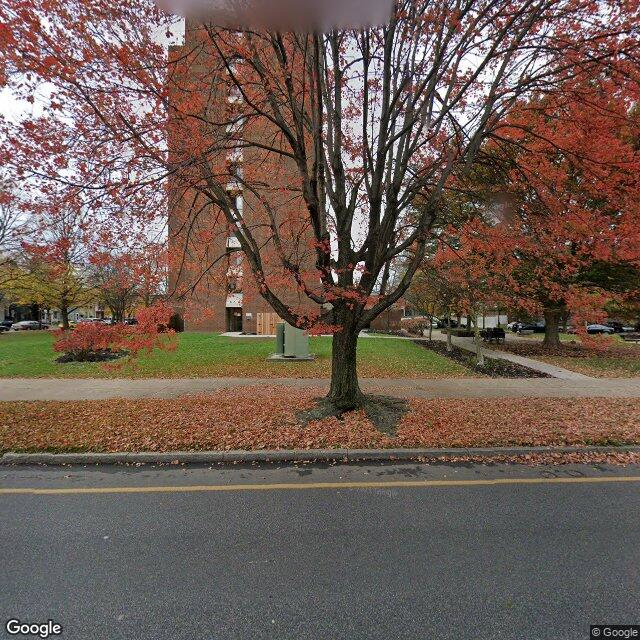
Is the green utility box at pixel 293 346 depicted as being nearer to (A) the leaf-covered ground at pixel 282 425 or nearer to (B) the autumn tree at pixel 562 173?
(A) the leaf-covered ground at pixel 282 425

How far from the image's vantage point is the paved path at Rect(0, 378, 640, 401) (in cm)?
839

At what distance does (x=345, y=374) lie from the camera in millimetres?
6625

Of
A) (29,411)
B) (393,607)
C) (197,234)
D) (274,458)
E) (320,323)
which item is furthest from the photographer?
(197,234)

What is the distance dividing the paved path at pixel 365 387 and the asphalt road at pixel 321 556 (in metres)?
4.17

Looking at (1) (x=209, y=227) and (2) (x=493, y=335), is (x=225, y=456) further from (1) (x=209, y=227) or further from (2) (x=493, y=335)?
(2) (x=493, y=335)

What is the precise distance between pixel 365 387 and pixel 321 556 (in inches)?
255

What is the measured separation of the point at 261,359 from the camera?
46.8 ft

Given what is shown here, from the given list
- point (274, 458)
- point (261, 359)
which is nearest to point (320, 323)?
point (274, 458)

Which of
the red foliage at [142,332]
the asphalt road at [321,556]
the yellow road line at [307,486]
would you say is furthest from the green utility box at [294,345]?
the yellow road line at [307,486]

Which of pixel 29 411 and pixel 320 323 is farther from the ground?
pixel 320 323

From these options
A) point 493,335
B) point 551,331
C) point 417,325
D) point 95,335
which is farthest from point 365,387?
point 417,325

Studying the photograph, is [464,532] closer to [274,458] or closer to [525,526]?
[525,526]

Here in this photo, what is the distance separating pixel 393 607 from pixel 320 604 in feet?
1.59

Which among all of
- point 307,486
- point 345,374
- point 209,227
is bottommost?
point 307,486
